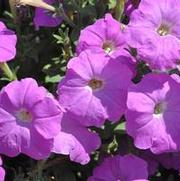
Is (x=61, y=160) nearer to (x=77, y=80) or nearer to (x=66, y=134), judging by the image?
(x=66, y=134)

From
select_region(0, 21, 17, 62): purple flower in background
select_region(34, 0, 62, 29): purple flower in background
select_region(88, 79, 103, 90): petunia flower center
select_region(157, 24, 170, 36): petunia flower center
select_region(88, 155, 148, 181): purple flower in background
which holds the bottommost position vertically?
select_region(88, 155, 148, 181): purple flower in background

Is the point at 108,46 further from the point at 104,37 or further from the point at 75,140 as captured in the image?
the point at 75,140

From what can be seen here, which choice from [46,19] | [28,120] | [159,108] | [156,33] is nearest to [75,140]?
[28,120]

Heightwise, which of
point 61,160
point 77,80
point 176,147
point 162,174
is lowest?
point 162,174

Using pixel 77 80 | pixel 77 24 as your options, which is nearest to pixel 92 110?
pixel 77 80

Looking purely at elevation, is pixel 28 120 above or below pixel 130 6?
below

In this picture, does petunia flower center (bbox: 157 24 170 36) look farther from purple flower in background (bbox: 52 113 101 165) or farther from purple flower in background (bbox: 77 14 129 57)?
purple flower in background (bbox: 52 113 101 165)

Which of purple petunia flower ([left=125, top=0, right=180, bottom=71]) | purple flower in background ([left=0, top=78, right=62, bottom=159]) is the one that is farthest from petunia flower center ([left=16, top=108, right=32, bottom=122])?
purple petunia flower ([left=125, top=0, right=180, bottom=71])
